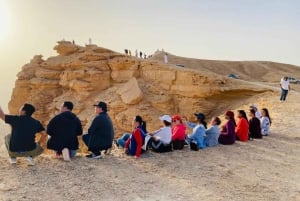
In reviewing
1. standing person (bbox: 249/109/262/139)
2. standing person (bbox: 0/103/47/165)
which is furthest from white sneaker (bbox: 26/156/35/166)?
standing person (bbox: 249/109/262/139)

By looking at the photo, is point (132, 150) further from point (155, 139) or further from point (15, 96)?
point (15, 96)

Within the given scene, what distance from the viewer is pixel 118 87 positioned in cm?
2697

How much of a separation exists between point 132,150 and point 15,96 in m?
23.0

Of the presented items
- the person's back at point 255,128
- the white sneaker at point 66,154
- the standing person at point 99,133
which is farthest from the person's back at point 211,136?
the white sneaker at point 66,154

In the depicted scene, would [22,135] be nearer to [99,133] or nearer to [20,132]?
[20,132]

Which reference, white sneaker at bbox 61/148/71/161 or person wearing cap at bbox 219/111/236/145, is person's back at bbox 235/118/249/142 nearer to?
person wearing cap at bbox 219/111/236/145

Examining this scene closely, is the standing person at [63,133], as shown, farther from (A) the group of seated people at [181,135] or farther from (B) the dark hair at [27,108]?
(A) the group of seated people at [181,135]

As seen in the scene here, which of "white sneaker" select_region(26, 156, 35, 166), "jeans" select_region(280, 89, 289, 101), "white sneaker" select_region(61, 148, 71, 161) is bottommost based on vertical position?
"white sneaker" select_region(26, 156, 35, 166)

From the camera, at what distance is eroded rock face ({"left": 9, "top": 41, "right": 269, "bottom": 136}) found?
23531mm

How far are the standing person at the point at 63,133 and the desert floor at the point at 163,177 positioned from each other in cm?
32

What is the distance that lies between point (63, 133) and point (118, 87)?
17.8 meters

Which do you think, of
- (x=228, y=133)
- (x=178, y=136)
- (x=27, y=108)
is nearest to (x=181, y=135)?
(x=178, y=136)

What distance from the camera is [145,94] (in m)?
25.1

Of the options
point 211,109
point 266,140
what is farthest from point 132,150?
point 211,109
